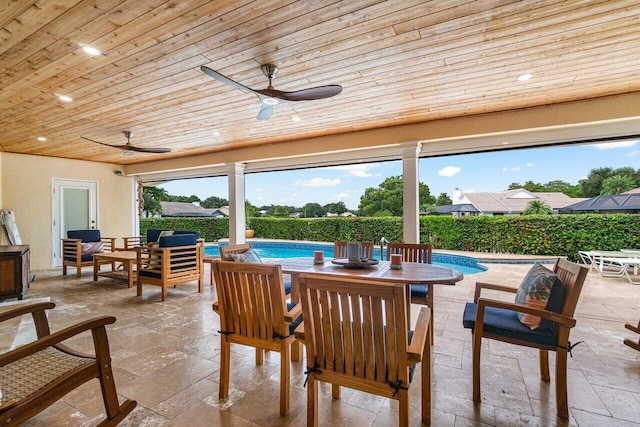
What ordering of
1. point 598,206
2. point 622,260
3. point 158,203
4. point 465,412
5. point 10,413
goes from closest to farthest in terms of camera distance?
1. point 10,413
2. point 465,412
3. point 622,260
4. point 598,206
5. point 158,203

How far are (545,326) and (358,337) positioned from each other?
1.33 metres

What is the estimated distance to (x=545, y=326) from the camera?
6.21 feet

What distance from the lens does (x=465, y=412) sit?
1797 millimetres

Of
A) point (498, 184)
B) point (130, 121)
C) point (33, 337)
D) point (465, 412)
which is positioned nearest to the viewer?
point (465, 412)

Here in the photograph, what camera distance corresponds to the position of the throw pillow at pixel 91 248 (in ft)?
19.7

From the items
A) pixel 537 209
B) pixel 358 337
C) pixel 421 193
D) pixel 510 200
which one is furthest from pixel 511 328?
pixel 510 200

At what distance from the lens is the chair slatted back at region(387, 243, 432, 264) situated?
331cm

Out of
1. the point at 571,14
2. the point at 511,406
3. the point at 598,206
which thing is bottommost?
the point at 511,406

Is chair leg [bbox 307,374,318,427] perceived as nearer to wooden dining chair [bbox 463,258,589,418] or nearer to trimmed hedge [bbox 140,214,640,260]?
wooden dining chair [bbox 463,258,589,418]

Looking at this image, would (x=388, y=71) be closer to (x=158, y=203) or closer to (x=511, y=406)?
(x=511, y=406)

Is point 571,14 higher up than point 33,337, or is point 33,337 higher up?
point 571,14

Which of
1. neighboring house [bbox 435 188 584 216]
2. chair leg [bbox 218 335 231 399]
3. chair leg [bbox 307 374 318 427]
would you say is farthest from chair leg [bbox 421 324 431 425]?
neighboring house [bbox 435 188 584 216]

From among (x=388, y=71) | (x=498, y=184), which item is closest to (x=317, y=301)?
(x=388, y=71)

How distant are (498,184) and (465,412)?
681 inches
